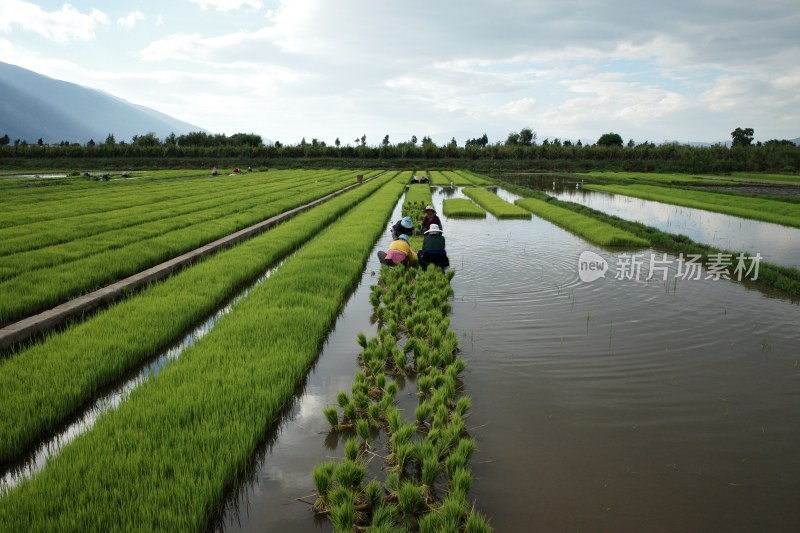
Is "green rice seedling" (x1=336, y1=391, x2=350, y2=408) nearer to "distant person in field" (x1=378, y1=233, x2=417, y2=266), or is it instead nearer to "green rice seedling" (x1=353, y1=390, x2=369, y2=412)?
"green rice seedling" (x1=353, y1=390, x2=369, y2=412)

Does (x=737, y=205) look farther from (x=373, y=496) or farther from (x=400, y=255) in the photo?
(x=373, y=496)

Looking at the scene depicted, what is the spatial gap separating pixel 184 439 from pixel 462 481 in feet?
6.00

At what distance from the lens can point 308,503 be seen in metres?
2.88

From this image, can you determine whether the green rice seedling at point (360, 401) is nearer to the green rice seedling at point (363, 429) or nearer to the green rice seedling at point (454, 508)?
the green rice seedling at point (363, 429)

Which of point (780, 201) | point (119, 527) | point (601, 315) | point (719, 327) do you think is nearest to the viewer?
point (119, 527)

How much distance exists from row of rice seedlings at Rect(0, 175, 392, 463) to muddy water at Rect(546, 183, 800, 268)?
10473mm

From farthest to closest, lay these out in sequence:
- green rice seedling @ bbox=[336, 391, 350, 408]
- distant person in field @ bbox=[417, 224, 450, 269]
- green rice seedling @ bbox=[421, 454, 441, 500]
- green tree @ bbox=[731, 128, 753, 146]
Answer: green tree @ bbox=[731, 128, 753, 146], distant person in field @ bbox=[417, 224, 450, 269], green rice seedling @ bbox=[336, 391, 350, 408], green rice seedling @ bbox=[421, 454, 441, 500]

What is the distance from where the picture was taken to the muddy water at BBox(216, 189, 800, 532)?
110 inches

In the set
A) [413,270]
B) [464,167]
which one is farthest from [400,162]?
[413,270]

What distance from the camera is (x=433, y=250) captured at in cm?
835

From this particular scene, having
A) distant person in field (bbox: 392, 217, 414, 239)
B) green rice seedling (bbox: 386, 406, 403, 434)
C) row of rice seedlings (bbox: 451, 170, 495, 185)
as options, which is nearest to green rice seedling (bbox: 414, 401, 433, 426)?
green rice seedling (bbox: 386, 406, 403, 434)

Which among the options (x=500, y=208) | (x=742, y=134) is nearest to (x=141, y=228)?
(x=500, y=208)

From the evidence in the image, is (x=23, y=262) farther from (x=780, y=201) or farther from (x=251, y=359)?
(x=780, y=201)

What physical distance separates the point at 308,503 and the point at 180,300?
4.29 m
